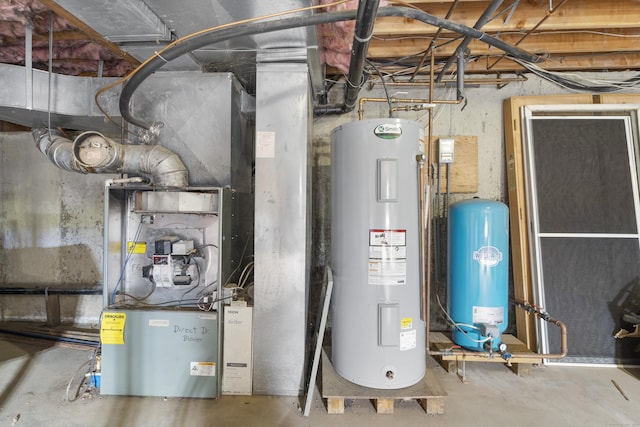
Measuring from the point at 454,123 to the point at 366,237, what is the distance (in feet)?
5.30

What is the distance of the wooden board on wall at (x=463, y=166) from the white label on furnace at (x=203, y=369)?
215 cm

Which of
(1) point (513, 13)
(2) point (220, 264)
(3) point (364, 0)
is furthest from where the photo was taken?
(1) point (513, 13)

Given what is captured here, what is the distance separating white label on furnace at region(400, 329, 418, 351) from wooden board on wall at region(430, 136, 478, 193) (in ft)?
4.42

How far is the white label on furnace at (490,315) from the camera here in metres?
1.93

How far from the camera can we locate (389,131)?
5.13 feet

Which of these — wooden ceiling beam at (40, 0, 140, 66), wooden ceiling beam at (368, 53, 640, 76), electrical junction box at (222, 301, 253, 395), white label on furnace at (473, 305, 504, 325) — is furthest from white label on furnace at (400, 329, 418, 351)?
wooden ceiling beam at (40, 0, 140, 66)

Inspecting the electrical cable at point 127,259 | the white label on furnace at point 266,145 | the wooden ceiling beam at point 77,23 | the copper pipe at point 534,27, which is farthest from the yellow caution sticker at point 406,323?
the wooden ceiling beam at point 77,23

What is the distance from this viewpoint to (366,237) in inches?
63.2

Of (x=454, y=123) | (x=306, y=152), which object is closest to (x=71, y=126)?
(x=306, y=152)

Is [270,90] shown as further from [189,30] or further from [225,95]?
[189,30]

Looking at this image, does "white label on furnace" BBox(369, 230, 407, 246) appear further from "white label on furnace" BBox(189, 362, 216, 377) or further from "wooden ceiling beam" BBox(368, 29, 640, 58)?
"wooden ceiling beam" BBox(368, 29, 640, 58)

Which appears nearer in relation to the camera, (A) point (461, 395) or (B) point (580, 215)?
(A) point (461, 395)

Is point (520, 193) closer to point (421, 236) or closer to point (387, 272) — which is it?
point (421, 236)

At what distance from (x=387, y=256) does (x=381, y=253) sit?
36 millimetres
